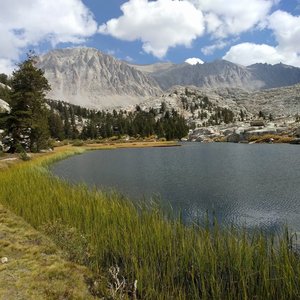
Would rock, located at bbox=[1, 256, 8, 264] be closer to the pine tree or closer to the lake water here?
the lake water

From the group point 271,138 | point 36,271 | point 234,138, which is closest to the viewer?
point 36,271


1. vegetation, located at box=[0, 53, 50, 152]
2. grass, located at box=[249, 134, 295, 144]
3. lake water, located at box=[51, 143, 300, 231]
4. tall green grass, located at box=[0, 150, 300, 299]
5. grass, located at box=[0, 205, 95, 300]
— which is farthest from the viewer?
grass, located at box=[249, 134, 295, 144]

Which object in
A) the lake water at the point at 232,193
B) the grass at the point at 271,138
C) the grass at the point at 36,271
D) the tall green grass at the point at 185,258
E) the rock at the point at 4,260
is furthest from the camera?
the grass at the point at 271,138

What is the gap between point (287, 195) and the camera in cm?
2092

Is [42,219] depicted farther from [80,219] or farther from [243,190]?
[243,190]

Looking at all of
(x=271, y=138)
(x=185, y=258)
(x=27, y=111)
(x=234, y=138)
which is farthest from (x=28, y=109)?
(x=234, y=138)

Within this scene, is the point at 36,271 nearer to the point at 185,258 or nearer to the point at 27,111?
the point at 185,258

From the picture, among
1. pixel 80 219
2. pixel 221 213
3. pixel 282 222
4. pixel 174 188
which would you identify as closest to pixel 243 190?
pixel 174 188

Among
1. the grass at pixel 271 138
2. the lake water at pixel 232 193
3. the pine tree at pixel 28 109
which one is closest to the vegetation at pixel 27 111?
the pine tree at pixel 28 109

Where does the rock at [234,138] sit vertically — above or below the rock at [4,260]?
below

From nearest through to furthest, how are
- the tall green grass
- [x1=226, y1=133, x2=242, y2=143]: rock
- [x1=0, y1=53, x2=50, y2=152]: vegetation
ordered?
the tall green grass < [x1=0, y1=53, x2=50, y2=152]: vegetation < [x1=226, y1=133, x2=242, y2=143]: rock

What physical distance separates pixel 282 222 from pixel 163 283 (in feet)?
28.7

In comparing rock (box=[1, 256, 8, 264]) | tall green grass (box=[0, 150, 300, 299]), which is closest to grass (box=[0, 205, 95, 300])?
rock (box=[1, 256, 8, 264])

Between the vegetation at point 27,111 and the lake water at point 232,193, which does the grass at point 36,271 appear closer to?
the lake water at point 232,193
